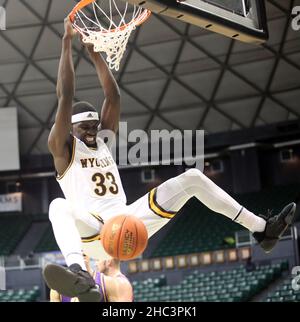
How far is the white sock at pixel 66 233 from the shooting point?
6.10 metres

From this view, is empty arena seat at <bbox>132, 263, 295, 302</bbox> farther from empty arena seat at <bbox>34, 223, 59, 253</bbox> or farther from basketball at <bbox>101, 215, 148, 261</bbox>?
basketball at <bbox>101, 215, 148, 261</bbox>

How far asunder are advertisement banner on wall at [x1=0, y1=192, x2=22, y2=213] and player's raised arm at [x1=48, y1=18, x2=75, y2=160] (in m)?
20.3

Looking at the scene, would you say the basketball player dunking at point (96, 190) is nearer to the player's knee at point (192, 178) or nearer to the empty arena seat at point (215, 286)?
the player's knee at point (192, 178)

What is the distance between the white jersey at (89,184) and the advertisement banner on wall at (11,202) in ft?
66.1

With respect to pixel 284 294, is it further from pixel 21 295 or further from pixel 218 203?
pixel 218 203

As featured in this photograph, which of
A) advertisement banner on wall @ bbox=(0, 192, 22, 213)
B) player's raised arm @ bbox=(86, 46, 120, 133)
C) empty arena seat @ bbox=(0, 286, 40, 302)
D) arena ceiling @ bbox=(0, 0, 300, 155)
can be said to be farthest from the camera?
advertisement banner on wall @ bbox=(0, 192, 22, 213)

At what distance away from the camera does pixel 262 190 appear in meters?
24.4

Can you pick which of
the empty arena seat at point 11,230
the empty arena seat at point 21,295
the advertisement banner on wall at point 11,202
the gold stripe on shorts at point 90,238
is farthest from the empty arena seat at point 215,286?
the gold stripe on shorts at point 90,238

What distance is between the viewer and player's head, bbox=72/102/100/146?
7094 mm

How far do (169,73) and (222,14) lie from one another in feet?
52.6

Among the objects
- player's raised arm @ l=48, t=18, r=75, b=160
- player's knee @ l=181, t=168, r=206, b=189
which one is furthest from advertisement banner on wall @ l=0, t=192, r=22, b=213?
player's knee @ l=181, t=168, r=206, b=189

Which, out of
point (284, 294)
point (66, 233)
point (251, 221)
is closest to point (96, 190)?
point (66, 233)
